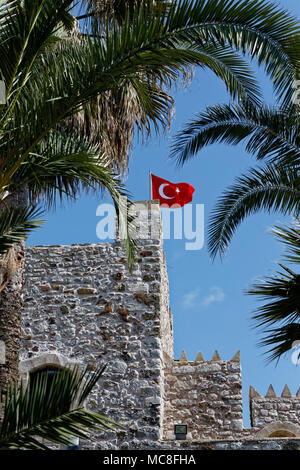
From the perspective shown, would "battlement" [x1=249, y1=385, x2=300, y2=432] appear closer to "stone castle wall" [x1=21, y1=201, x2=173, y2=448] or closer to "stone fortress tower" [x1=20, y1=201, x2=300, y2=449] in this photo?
"stone fortress tower" [x1=20, y1=201, x2=300, y2=449]

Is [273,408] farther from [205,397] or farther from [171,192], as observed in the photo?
[171,192]

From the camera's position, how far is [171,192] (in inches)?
496

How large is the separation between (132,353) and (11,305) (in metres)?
3.68

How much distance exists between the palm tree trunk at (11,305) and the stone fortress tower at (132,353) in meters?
3.49

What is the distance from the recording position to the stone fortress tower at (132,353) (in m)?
10.7

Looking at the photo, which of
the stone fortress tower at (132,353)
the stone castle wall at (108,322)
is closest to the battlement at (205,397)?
the stone fortress tower at (132,353)

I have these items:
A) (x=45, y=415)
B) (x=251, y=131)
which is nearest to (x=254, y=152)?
(x=251, y=131)

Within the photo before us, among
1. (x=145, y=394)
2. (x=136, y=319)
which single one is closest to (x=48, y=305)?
(x=136, y=319)

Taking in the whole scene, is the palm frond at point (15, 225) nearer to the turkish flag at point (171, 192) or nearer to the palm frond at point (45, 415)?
the palm frond at point (45, 415)

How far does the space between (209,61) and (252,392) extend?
276 inches

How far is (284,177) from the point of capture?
30.8 feet

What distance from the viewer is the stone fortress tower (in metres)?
10.7

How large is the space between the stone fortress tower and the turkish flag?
0.47 m
